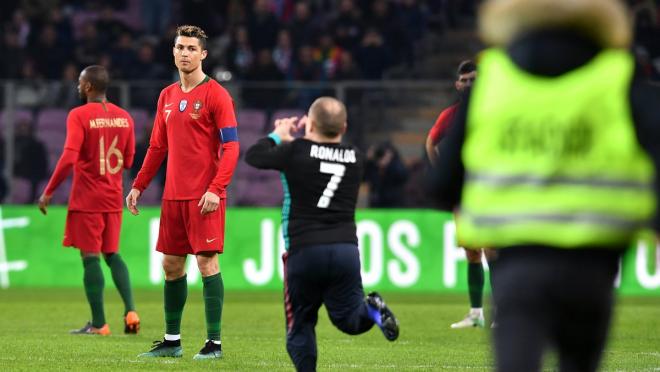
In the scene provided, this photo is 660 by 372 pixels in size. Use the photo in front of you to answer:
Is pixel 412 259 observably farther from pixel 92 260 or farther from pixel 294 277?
pixel 294 277

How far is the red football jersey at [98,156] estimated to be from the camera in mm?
10703

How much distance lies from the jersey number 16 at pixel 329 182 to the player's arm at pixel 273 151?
0.19 m

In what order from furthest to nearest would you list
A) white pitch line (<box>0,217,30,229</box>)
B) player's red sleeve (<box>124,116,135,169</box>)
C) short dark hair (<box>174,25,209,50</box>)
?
white pitch line (<box>0,217,30,229</box>) → player's red sleeve (<box>124,116,135,169</box>) → short dark hair (<box>174,25,209,50</box>)

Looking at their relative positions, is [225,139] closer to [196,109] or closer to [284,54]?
[196,109]

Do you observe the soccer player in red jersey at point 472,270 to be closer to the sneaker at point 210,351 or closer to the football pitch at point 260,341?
the football pitch at point 260,341

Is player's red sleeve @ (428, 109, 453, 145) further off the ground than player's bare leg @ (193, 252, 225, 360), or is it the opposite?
player's red sleeve @ (428, 109, 453, 145)

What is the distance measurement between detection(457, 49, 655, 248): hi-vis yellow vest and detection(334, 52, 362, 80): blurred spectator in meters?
16.8

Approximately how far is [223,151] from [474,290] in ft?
12.5

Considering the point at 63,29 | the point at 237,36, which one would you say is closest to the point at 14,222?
the point at 237,36

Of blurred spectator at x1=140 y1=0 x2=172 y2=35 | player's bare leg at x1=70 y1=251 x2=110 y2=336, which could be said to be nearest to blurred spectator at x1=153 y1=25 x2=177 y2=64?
blurred spectator at x1=140 y1=0 x2=172 y2=35

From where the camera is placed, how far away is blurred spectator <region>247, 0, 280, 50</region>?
22000mm

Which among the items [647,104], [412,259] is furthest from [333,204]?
[412,259]

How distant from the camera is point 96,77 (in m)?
10.7

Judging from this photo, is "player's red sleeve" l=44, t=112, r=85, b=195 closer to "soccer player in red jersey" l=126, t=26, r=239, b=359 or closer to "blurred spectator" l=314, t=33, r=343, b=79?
"soccer player in red jersey" l=126, t=26, r=239, b=359
